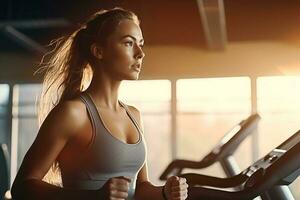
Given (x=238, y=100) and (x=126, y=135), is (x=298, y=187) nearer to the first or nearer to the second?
(x=238, y=100)

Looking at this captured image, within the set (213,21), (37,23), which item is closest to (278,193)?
(213,21)

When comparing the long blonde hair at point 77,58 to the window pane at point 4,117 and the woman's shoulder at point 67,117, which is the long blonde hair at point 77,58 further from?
the window pane at point 4,117

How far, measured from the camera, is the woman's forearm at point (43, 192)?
122 centimetres

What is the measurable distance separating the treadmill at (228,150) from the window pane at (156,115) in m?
3.81

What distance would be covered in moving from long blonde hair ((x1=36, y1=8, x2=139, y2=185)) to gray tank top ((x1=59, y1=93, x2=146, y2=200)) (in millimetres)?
73

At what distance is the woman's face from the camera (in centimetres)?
144

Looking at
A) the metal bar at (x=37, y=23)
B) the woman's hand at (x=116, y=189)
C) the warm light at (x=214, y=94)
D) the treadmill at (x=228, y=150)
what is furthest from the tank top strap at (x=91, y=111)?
the warm light at (x=214, y=94)

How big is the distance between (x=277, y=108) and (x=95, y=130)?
5.80m

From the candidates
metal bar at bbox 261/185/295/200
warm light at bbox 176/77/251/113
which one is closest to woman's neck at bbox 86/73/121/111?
metal bar at bbox 261/185/295/200

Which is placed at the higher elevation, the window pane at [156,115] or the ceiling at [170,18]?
the ceiling at [170,18]

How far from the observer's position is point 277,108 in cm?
689

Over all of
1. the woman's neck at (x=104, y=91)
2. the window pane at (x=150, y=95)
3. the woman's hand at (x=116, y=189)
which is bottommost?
the woman's hand at (x=116, y=189)

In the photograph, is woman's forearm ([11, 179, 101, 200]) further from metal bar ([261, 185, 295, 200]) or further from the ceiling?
the ceiling

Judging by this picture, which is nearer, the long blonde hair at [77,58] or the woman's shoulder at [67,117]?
the woman's shoulder at [67,117]
